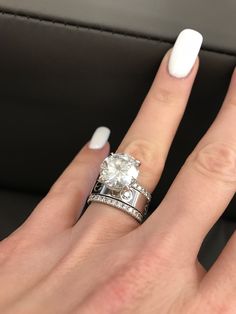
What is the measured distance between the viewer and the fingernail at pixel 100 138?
63 centimetres

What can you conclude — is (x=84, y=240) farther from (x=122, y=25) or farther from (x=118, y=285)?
(x=122, y=25)

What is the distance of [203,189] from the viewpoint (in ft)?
1.71

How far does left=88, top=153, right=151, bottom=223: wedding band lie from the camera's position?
532 mm

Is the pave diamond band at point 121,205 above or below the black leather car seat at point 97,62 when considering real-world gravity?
below

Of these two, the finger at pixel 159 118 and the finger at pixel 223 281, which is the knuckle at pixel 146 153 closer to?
the finger at pixel 159 118

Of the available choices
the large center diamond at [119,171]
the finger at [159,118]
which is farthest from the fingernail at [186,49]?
the large center diamond at [119,171]

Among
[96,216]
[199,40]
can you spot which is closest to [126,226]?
[96,216]

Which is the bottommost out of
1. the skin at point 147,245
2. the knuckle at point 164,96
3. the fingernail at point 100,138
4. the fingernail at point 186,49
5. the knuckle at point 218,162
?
the skin at point 147,245

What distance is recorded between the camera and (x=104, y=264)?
0.52 metres

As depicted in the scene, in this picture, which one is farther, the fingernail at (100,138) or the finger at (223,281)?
the fingernail at (100,138)

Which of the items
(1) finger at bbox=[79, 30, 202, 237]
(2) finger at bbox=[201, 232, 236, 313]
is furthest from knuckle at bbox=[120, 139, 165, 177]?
(2) finger at bbox=[201, 232, 236, 313]

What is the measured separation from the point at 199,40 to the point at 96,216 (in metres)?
0.20

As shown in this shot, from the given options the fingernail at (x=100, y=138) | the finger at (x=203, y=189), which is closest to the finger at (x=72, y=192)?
the fingernail at (x=100, y=138)

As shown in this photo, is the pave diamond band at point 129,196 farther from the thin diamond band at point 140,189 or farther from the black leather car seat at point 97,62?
the black leather car seat at point 97,62
